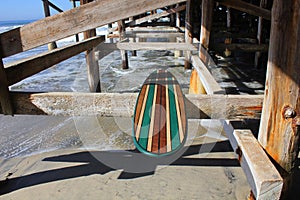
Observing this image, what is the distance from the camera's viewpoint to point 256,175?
1.40 m

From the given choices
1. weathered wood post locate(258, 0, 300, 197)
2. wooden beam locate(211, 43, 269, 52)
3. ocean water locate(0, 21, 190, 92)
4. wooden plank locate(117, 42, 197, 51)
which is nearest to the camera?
weathered wood post locate(258, 0, 300, 197)

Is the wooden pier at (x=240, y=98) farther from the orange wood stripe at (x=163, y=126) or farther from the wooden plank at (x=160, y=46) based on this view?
the wooden plank at (x=160, y=46)

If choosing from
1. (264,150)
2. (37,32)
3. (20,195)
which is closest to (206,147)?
(264,150)

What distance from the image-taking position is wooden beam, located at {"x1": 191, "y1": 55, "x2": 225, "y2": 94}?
237cm

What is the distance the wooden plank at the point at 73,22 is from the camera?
137cm

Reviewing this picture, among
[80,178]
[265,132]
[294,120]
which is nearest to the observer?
[294,120]

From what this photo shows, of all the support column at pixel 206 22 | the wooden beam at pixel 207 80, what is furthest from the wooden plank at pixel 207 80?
the support column at pixel 206 22

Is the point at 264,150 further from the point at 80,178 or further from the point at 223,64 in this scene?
the point at 223,64

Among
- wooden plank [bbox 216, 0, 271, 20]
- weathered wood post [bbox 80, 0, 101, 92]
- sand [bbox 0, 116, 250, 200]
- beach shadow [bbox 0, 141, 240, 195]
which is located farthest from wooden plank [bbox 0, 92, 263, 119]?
weathered wood post [bbox 80, 0, 101, 92]

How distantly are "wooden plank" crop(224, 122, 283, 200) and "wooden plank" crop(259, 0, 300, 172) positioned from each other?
0.41 feet

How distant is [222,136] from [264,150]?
1764 millimetres

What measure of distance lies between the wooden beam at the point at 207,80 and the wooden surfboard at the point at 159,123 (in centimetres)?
32

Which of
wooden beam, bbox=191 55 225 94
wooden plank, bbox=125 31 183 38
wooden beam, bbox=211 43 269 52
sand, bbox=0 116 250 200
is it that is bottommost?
sand, bbox=0 116 250 200

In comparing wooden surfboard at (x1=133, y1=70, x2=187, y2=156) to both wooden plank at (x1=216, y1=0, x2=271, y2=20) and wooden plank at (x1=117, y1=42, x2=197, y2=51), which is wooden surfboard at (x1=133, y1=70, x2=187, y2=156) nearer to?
wooden plank at (x1=117, y1=42, x2=197, y2=51)
